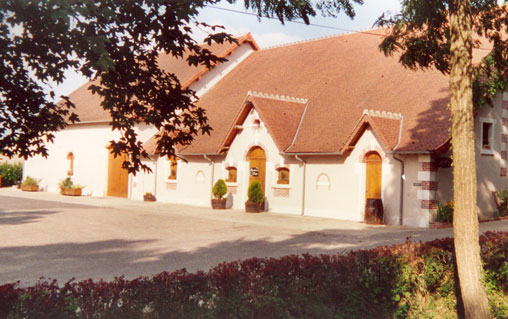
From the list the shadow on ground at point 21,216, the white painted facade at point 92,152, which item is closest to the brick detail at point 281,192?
the shadow on ground at point 21,216

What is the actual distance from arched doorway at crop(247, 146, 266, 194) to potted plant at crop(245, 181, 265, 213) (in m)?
0.89

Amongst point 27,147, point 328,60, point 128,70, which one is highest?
point 328,60

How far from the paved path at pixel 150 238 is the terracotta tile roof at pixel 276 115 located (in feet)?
11.6

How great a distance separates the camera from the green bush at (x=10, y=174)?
42500 millimetres

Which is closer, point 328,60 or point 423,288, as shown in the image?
point 423,288

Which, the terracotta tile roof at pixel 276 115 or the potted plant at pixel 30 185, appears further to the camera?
the potted plant at pixel 30 185

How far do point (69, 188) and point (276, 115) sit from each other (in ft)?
51.0

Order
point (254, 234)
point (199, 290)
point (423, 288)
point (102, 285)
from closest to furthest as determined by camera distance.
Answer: point (102, 285) → point (199, 290) → point (423, 288) → point (254, 234)

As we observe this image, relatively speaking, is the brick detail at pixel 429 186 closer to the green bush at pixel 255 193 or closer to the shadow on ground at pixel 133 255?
the shadow on ground at pixel 133 255

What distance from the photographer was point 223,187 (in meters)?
25.2

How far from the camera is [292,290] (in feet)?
21.2

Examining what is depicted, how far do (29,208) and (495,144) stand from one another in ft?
64.9

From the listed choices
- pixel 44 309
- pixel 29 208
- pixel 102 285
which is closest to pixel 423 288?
pixel 102 285

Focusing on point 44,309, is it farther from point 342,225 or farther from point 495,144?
point 495,144
